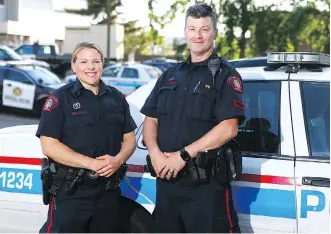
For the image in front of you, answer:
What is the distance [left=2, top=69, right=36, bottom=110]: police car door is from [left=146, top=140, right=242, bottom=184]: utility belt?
11.4m

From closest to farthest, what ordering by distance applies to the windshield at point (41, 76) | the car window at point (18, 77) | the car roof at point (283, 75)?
the car roof at point (283, 75), the car window at point (18, 77), the windshield at point (41, 76)

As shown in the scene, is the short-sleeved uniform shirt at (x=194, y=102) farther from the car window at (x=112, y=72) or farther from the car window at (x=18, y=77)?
the car window at (x=112, y=72)

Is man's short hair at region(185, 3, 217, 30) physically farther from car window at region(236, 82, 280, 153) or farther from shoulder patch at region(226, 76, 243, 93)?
car window at region(236, 82, 280, 153)

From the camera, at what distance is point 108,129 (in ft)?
10.1

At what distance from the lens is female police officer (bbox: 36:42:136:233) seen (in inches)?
117

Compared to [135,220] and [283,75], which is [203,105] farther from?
[135,220]

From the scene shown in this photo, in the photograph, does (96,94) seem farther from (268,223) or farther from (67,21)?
(67,21)

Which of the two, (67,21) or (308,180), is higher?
(67,21)

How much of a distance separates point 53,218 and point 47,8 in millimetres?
41854

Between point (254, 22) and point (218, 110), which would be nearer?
point (218, 110)

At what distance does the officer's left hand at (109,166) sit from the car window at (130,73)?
15430 mm

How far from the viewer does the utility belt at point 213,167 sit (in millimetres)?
2883

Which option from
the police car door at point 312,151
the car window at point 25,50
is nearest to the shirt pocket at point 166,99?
the police car door at point 312,151

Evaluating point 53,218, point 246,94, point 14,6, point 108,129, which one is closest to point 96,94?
point 108,129
